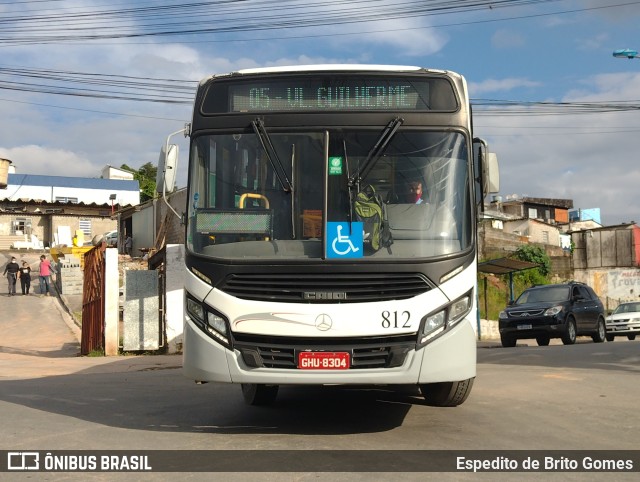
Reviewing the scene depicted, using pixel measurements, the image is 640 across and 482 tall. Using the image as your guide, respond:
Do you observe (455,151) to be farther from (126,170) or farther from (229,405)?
(126,170)

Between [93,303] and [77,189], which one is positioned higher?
[77,189]

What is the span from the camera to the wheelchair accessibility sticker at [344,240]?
22.7 feet

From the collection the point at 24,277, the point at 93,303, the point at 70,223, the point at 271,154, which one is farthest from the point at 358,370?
the point at 70,223

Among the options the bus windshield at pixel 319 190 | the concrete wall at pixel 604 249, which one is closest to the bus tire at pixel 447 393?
the bus windshield at pixel 319 190

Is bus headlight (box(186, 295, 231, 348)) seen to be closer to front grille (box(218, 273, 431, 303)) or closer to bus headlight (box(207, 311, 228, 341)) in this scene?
bus headlight (box(207, 311, 228, 341))

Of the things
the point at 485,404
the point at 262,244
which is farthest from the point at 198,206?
the point at 485,404

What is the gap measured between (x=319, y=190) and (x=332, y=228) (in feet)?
1.27

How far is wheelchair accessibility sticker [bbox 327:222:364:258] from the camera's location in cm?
692

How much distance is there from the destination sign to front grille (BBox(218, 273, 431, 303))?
165cm

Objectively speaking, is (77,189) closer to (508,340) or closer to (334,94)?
(508,340)

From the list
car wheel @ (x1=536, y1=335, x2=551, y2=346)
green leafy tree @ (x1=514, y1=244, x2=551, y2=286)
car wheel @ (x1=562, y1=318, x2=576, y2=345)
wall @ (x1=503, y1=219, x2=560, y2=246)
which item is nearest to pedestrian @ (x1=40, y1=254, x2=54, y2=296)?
car wheel @ (x1=536, y1=335, x2=551, y2=346)

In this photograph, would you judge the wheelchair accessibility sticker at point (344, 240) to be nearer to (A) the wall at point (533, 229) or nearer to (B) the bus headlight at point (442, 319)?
(B) the bus headlight at point (442, 319)

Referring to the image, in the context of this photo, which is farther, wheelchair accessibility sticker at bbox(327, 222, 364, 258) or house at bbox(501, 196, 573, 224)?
house at bbox(501, 196, 573, 224)

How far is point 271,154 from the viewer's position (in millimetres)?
7332
